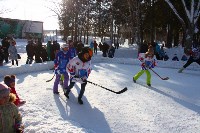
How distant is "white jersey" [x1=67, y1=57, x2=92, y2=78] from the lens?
22.2ft

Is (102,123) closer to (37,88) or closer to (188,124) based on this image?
(188,124)

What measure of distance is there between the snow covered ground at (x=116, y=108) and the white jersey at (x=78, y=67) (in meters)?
0.75

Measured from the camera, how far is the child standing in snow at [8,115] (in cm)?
321

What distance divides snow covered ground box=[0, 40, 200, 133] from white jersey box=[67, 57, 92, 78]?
2.46 feet

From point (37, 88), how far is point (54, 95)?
1.20 m

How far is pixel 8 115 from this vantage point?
331cm

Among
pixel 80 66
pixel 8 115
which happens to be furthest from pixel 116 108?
pixel 8 115

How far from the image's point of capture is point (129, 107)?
22.7ft

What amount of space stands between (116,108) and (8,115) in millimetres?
3763


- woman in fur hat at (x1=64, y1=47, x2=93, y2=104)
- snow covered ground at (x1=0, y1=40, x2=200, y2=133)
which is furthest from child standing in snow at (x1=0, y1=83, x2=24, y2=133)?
woman in fur hat at (x1=64, y1=47, x2=93, y2=104)

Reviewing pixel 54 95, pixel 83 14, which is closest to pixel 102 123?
pixel 54 95

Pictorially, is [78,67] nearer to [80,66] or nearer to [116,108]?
[80,66]

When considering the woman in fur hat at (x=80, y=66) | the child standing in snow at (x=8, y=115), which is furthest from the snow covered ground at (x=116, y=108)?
the child standing in snow at (x=8, y=115)

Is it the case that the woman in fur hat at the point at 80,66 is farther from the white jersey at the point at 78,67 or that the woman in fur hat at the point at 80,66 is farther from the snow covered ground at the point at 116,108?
the snow covered ground at the point at 116,108
